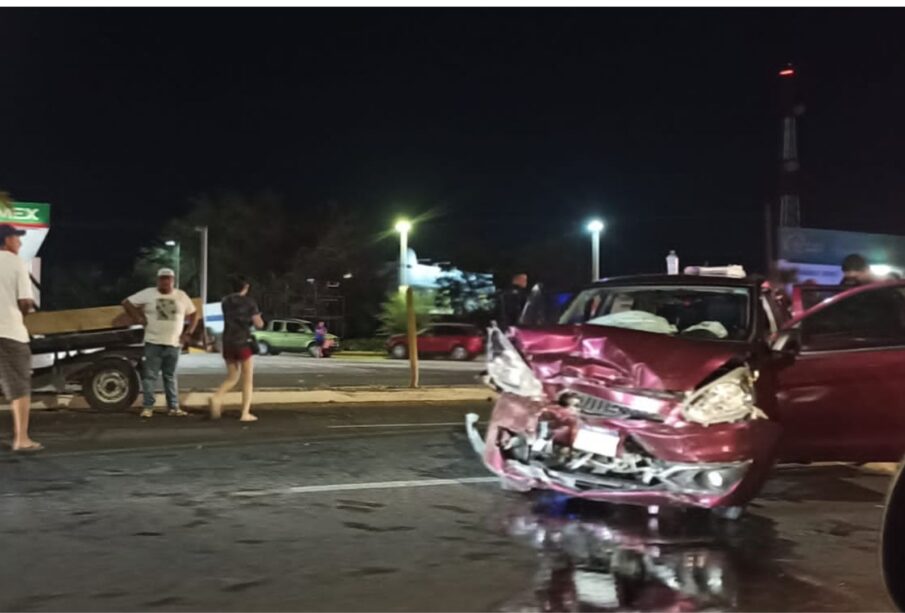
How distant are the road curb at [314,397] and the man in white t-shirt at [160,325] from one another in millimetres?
1025

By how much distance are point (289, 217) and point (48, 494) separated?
5445 cm

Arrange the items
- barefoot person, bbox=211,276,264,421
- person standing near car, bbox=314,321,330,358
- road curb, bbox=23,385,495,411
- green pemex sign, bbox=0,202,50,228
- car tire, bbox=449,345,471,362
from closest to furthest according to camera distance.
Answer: barefoot person, bbox=211,276,264,421, road curb, bbox=23,385,495,411, green pemex sign, bbox=0,202,50,228, car tire, bbox=449,345,471,362, person standing near car, bbox=314,321,330,358

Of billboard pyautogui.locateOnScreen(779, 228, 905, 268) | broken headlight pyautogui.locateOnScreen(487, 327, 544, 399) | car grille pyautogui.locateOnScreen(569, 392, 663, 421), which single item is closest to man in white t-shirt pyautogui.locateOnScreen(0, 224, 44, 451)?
broken headlight pyautogui.locateOnScreen(487, 327, 544, 399)

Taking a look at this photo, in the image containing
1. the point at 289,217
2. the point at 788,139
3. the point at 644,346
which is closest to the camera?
the point at 644,346

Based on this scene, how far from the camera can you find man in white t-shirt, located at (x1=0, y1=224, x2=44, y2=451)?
779cm

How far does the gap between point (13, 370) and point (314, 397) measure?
5374mm

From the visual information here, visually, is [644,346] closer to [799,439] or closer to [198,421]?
[799,439]

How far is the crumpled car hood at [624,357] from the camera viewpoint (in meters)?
5.29

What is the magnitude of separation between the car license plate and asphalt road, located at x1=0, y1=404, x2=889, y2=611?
56 centimetres

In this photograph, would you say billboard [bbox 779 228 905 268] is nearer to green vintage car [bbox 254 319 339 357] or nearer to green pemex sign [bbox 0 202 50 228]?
green vintage car [bbox 254 319 339 357]

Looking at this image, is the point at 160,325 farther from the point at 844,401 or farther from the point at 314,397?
the point at 844,401

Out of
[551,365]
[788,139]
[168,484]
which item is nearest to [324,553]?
[551,365]

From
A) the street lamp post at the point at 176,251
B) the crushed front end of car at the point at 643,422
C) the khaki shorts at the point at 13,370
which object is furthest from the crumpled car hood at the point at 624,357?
the street lamp post at the point at 176,251

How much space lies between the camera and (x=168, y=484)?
6781mm
